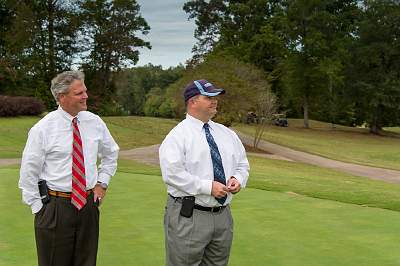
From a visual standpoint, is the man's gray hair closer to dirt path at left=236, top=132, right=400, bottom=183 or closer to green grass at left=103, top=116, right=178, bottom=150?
dirt path at left=236, top=132, right=400, bottom=183

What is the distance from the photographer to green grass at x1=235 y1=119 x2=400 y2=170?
35.2 meters

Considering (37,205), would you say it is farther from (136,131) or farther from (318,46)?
(318,46)

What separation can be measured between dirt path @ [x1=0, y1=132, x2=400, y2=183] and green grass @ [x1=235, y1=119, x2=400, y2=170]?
6.40 ft

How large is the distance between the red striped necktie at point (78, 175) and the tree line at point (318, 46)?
1891 inches

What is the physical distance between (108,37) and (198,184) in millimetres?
46409

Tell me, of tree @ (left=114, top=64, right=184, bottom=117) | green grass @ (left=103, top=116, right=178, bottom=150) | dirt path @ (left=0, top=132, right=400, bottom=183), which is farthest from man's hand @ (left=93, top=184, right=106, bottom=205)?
tree @ (left=114, top=64, right=184, bottom=117)

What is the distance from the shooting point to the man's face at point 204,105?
390 cm

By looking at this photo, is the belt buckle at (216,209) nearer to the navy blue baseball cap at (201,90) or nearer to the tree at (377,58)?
the navy blue baseball cap at (201,90)

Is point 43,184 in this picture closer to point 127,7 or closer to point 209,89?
point 209,89

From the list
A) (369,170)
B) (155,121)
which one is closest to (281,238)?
(369,170)

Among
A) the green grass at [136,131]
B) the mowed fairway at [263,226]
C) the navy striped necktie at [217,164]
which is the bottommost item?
the green grass at [136,131]

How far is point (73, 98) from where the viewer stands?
4.05 meters

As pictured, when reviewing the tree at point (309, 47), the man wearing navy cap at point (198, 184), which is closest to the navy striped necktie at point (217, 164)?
the man wearing navy cap at point (198, 184)

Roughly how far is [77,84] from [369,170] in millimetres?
23880
